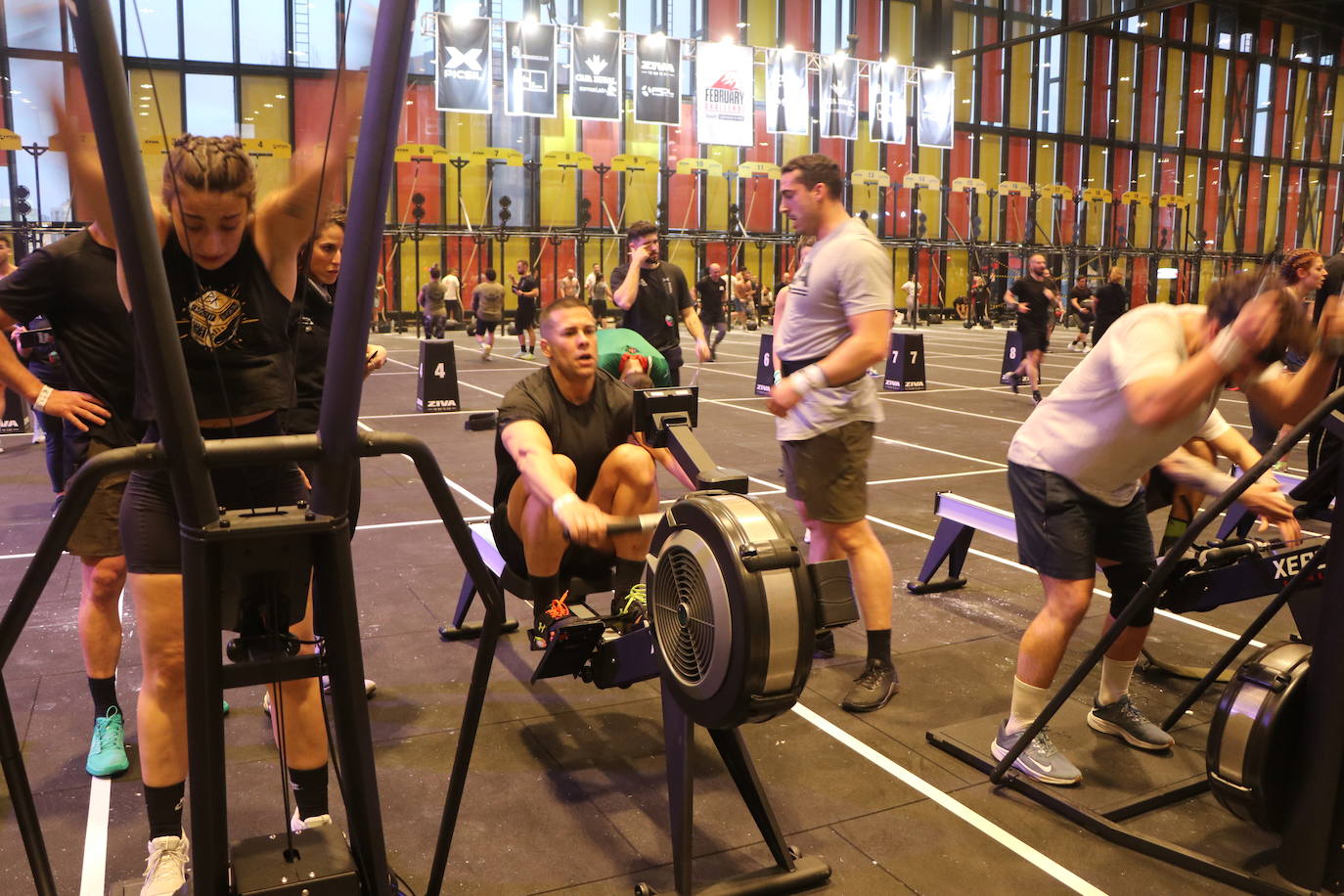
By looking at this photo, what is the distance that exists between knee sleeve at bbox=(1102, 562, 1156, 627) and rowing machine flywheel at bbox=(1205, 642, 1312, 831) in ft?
2.06

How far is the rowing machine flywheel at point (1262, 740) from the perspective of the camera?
2.29 metres

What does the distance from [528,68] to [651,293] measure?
1266 centimetres

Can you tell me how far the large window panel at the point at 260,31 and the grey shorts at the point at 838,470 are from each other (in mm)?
2464

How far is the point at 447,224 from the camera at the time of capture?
21.9 meters

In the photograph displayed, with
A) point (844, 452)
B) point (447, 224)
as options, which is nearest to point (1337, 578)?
point (844, 452)

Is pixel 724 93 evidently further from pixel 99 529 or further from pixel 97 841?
pixel 97 841

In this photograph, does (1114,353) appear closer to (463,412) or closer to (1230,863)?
(1230,863)

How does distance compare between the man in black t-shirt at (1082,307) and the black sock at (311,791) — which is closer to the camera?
the black sock at (311,791)

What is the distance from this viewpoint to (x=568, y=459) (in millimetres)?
3186

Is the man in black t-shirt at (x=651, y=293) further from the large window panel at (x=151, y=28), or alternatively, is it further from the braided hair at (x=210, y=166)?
the large window panel at (x=151, y=28)

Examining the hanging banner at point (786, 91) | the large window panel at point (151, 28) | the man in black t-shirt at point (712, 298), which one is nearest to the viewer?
the large window panel at point (151, 28)

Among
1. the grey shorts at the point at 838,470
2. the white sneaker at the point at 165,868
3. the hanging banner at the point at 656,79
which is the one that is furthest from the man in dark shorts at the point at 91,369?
the hanging banner at the point at 656,79

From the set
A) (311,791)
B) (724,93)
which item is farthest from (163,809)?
(724,93)

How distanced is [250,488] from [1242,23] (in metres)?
34.9
